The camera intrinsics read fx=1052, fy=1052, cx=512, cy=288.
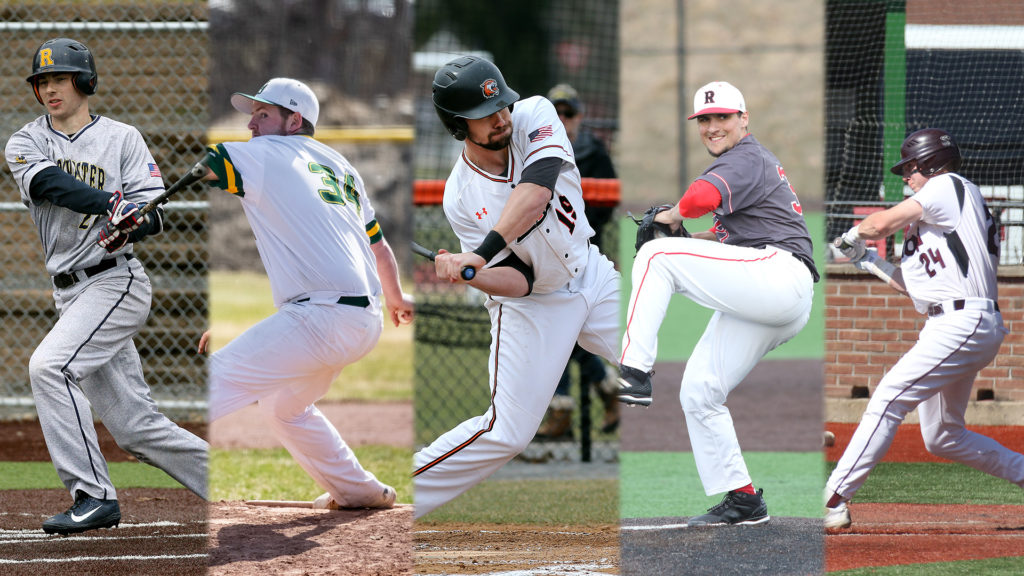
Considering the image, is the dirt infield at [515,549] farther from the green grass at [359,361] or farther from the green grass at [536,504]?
the green grass at [359,361]

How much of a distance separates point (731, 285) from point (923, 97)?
1.00 m

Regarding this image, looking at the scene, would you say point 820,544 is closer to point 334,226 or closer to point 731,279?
point 731,279

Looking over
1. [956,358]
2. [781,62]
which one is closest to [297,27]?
[781,62]

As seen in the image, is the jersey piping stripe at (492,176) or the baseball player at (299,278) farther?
the baseball player at (299,278)

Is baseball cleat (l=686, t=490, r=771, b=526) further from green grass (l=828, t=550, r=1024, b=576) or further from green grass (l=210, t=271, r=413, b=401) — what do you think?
green grass (l=210, t=271, r=413, b=401)

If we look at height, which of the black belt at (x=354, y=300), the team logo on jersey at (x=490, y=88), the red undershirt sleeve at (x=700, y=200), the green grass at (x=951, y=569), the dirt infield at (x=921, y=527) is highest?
the team logo on jersey at (x=490, y=88)

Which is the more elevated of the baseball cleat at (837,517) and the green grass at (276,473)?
the baseball cleat at (837,517)

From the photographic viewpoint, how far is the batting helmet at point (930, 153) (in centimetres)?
309

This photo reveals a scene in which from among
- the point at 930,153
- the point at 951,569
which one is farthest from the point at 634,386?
the point at 930,153

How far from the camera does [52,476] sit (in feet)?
16.1

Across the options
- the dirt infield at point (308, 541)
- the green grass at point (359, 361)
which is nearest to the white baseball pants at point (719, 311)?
the dirt infield at point (308, 541)

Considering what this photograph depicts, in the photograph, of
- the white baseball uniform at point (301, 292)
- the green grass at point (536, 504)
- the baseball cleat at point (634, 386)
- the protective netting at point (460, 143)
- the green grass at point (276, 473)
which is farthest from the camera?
the protective netting at point (460, 143)

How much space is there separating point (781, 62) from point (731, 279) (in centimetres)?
1224

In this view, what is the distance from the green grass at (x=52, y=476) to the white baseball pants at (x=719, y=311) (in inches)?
107
